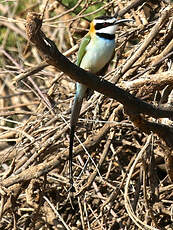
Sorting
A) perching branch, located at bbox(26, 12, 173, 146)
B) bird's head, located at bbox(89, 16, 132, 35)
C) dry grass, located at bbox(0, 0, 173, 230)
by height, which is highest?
bird's head, located at bbox(89, 16, 132, 35)

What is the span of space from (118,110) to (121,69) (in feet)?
0.65

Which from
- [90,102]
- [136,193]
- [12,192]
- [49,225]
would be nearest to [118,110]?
[90,102]

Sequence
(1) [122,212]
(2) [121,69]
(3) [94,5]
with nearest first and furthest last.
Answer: (2) [121,69]
(1) [122,212]
(3) [94,5]

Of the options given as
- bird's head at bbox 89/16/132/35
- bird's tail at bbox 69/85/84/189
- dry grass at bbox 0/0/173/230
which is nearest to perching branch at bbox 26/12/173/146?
dry grass at bbox 0/0/173/230

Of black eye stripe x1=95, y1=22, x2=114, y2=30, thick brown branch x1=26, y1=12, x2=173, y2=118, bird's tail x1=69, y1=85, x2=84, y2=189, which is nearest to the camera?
thick brown branch x1=26, y1=12, x2=173, y2=118

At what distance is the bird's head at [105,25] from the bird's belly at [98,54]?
0.19ft

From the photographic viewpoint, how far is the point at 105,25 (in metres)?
2.90

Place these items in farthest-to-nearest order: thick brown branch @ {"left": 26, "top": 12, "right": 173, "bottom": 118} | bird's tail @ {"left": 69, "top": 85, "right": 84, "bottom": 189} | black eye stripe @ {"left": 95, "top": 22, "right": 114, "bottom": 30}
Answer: black eye stripe @ {"left": 95, "top": 22, "right": 114, "bottom": 30}
bird's tail @ {"left": 69, "top": 85, "right": 84, "bottom": 189}
thick brown branch @ {"left": 26, "top": 12, "right": 173, "bottom": 118}

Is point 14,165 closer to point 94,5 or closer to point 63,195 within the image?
point 63,195

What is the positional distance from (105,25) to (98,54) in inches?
6.0

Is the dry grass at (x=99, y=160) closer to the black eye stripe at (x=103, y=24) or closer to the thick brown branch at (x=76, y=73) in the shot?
the black eye stripe at (x=103, y=24)

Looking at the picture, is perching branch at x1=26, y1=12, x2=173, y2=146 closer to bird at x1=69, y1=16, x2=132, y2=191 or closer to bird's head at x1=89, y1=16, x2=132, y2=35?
bird at x1=69, y1=16, x2=132, y2=191

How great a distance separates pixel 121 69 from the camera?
286 centimetres

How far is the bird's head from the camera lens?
2.88 meters
